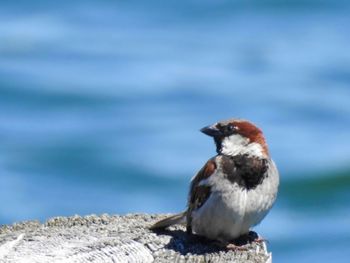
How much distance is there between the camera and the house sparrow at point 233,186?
5.88 meters

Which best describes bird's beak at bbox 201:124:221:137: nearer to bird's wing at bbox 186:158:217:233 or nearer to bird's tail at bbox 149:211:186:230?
bird's wing at bbox 186:158:217:233

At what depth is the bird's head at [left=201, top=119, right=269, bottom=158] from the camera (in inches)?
236

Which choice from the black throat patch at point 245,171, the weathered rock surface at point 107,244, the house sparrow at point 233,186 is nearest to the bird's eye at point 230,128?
the house sparrow at point 233,186

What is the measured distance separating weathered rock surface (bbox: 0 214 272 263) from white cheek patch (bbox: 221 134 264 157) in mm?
475

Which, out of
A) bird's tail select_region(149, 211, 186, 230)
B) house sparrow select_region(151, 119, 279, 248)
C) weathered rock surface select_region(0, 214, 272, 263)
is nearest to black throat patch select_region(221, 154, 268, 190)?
house sparrow select_region(151, 119, 279, 248)

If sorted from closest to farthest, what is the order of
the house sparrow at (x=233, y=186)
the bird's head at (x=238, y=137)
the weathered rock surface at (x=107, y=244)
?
the weathered rock surface at (x=107, y=244) → the house sparrow at (x=233, y=186) → the bird's head at (x=238, y=137)

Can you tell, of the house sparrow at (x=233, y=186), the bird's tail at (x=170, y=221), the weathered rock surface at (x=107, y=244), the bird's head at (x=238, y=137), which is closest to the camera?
the weathered rock surface at (x=107, y=244)

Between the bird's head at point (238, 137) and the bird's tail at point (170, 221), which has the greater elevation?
the bird's head at point (238, 137)

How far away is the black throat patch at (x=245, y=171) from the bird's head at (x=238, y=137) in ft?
0.15

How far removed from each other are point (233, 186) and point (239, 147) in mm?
176

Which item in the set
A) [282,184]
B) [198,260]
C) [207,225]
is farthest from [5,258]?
[282,184]

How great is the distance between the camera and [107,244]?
17.1 feet

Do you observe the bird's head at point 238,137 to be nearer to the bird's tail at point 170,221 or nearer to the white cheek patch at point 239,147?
the white cheek patch at point 239,147

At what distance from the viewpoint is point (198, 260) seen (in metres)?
5.20
